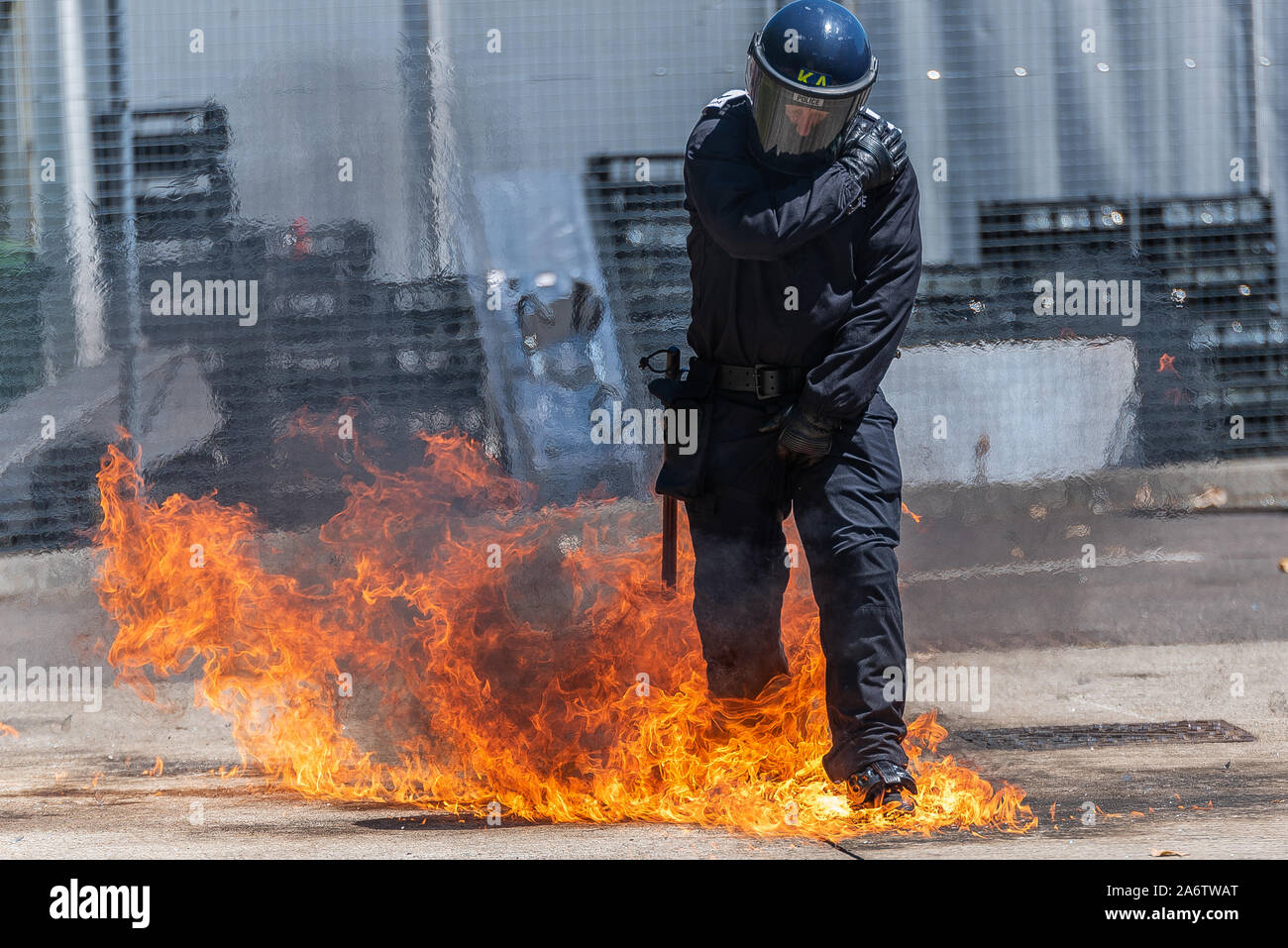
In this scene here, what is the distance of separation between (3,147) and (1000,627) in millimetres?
4948

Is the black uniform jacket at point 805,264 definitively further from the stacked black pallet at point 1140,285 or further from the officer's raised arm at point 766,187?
the stacked black pallet at point 1140,285

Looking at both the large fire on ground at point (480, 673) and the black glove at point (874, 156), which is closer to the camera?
the black glove at point (874, 156)

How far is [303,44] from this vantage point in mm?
5867

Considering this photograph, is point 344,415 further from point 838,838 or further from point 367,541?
point 838,838

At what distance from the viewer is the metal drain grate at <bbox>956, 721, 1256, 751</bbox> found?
430cm

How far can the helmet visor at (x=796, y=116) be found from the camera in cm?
322

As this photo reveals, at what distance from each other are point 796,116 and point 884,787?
1.69 metres

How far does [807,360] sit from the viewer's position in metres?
3.41

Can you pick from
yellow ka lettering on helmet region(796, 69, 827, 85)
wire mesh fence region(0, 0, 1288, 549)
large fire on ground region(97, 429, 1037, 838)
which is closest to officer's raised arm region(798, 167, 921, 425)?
yellow ka lettering on helmet region(796, 69, 827, 85)

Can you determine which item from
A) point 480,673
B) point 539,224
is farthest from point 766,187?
point 539,224

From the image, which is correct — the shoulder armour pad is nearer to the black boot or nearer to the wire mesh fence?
the black boot

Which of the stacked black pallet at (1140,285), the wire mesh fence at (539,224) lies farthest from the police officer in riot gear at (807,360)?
the stacked black pallet at (1140,285)

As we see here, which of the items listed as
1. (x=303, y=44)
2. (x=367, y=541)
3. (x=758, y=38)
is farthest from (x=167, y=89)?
(x=758, y=38)

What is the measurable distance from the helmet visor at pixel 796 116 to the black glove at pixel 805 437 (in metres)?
0.67
